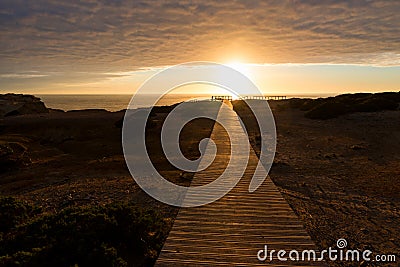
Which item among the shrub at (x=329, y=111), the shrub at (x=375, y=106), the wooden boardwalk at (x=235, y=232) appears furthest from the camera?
the shrub at (x=375, y=106)

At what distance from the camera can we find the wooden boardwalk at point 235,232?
4.75 m

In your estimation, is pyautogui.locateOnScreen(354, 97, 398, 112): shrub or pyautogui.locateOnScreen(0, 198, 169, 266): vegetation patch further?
pyautogui.locateOnScreen(354, 97, 398, 112): shrub

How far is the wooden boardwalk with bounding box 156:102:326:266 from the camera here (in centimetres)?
475

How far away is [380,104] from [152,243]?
30.6 metres

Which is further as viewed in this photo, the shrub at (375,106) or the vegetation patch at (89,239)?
the shrub at (375,106)

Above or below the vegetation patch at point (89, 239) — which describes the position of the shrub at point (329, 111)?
above

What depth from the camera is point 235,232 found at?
223 inches

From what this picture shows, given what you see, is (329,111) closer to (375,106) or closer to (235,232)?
(375,106)

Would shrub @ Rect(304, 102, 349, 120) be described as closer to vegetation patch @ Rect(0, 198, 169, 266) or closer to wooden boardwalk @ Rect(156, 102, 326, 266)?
wooden boardwalk @ Rect(156, 102, 326, 266)

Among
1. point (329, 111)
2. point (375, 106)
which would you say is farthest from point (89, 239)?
point (375, 106)

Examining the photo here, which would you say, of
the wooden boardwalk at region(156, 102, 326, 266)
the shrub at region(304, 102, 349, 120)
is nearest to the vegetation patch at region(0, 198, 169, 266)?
the wooden boardwalk at region(156, 102, 326, 266)

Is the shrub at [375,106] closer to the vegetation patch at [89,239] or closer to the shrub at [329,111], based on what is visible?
the shrub at [329,111]

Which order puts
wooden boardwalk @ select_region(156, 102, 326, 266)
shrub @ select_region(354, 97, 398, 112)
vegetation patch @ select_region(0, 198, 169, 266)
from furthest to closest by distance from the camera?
shrub @ select_region(354, 97, 398, 112) → wooden boardwalk @ select_region(156, 102, 326, 266) → vegetation patch @ select_region(0, 198, 169, 266)

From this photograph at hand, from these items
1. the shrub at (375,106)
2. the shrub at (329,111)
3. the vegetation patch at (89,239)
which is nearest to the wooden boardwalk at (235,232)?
the vegetation patch at (89,239)
